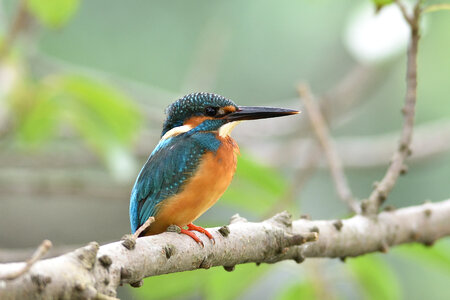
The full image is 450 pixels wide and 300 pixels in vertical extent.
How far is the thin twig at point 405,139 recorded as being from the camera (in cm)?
199

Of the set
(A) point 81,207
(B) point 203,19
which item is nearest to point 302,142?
(B) point 203,19

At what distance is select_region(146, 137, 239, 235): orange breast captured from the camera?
1.83m

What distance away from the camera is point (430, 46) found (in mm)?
5094

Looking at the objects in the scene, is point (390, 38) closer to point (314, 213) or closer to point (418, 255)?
point (418, 255)

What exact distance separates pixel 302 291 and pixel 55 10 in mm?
1337

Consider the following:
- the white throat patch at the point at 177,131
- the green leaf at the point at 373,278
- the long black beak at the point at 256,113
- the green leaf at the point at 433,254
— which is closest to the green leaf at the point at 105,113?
the white throat patch at the point at 177,131

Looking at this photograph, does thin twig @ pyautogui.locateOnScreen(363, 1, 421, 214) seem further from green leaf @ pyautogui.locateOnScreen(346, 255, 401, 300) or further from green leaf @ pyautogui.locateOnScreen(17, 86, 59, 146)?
green leaf @ pyautogui.locateOnScreen(17, 86, 59, 146)

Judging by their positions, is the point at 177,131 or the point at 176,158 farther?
the point at 177,131

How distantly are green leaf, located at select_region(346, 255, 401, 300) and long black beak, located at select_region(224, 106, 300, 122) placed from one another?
0.94 m

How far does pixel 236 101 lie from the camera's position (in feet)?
19.1

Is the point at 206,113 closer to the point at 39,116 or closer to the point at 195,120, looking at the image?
the point at 195,120

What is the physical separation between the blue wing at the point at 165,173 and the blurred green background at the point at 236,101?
0.68m

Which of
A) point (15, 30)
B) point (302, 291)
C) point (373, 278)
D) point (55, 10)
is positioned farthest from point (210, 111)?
point (15, 30)

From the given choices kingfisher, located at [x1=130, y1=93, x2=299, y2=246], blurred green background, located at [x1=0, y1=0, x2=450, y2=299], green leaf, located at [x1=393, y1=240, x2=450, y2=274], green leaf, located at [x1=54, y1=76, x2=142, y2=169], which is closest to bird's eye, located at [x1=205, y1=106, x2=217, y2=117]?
kingfisher, located at [x1=130, y1=93, x2=299, y2=246]
